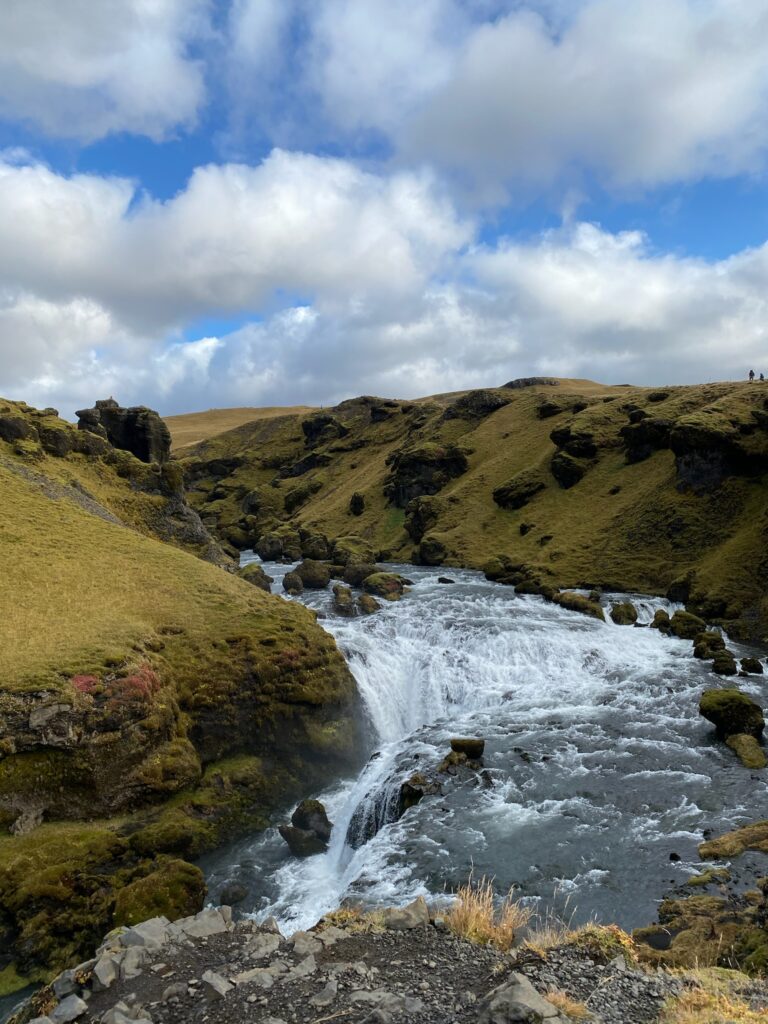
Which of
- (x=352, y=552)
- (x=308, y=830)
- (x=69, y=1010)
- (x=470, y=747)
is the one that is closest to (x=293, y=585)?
(x=352, y=552)

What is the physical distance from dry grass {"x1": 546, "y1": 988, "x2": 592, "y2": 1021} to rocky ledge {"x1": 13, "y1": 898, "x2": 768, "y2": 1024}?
2 centimetres

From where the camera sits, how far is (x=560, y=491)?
3292 inches

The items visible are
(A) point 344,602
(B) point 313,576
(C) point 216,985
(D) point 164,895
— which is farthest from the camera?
(B) point 313,576

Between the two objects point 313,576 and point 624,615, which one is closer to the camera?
point 624,615

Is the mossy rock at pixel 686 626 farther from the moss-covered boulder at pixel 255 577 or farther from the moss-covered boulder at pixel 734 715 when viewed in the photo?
the moss-covered boulder at pixel 255 577

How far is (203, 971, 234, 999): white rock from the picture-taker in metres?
10.8

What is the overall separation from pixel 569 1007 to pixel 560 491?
254 ft

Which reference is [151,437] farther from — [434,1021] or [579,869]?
[434,1021]

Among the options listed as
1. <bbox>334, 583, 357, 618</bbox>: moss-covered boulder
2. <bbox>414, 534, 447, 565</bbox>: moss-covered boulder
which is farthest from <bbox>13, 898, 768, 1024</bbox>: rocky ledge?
<bbox>414, 534, 447, 565</bbox>: moss-covered boulder

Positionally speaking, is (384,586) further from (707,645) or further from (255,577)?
(707,645)

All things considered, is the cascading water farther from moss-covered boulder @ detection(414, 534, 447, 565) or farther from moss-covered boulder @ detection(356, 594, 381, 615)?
moss-covered boulder @ detection(414, 534, 447, 565)

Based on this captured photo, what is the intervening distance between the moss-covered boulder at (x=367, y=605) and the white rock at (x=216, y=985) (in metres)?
40.4

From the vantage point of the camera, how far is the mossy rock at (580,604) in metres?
51.1

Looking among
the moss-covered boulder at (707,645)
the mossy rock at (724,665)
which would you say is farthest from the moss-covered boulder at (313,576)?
the mossy rock at (724,665)
